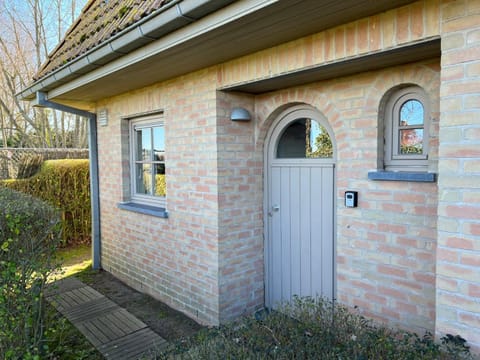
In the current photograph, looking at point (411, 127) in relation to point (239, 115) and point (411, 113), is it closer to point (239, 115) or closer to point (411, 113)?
point (411, 113)

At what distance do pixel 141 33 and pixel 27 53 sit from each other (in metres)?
14.1

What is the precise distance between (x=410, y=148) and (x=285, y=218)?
1.67 metres

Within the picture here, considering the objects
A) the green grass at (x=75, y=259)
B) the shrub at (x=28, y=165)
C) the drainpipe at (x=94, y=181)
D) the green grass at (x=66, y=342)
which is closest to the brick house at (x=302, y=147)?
the drainpipe at (x=94, y=181)

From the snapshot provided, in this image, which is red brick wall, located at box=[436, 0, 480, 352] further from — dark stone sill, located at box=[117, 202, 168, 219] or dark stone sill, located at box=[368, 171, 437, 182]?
dark stone sill, located at box=[117, 202, 168, 219]

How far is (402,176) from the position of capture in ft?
9.50

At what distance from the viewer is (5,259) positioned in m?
2.80

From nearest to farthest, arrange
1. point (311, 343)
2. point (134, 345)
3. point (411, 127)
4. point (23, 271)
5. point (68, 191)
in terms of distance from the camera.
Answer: point (311, 343) → point (23, 271) → point (411, 127) → point (134, 345) → point (68, 191)

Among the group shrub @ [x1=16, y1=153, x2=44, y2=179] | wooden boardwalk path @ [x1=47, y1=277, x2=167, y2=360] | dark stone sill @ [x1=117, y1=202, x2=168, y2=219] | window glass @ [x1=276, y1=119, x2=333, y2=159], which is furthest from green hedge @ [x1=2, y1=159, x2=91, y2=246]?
window glass @ [x1=276, y1=119, x2=333, y2=159]

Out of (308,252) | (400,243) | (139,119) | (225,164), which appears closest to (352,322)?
(400,243)

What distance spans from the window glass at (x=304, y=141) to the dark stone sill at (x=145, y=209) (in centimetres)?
186

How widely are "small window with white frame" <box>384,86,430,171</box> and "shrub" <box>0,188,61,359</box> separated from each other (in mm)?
3171

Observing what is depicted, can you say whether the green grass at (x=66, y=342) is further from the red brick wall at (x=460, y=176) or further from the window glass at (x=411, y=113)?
the window glass at (x=411, y=113)

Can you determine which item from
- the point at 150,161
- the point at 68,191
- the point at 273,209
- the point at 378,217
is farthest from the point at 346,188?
the point at 68,191

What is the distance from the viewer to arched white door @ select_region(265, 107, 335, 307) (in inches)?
149
